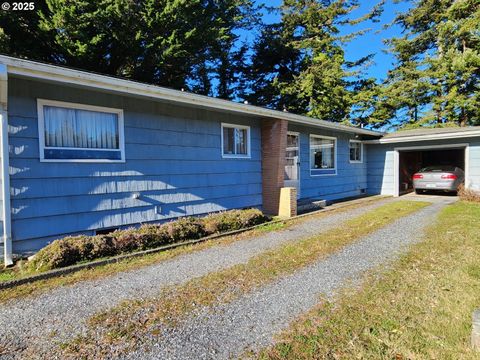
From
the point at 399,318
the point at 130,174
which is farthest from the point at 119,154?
the point at 399,318

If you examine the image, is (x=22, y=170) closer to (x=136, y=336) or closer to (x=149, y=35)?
(x=136, y=336)

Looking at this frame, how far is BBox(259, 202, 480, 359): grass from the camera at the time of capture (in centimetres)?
226

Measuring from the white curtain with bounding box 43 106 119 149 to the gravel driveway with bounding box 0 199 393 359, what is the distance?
2.57 m

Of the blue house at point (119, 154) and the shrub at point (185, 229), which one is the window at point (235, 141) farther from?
Answer: the shrub at point (185, 229)

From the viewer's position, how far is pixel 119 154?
224 inches

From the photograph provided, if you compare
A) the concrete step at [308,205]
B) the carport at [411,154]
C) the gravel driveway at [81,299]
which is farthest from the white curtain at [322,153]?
the gravel driveway at [81,299]

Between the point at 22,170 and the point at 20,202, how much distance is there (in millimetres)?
492

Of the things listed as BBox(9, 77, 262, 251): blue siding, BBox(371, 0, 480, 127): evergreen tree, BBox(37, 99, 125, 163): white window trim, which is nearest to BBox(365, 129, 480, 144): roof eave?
BBox(9, 77, 262, 251): blue siding

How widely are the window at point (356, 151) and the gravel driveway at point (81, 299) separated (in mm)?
9075

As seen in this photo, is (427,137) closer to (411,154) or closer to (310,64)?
(411,154)

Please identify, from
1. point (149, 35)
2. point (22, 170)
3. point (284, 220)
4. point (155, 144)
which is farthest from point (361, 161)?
point (22, 170)

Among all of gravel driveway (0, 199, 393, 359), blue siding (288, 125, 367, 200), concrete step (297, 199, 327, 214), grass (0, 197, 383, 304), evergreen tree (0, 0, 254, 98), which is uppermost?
evergreen tree (0, 0, 254, 98)

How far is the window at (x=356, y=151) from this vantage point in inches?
513

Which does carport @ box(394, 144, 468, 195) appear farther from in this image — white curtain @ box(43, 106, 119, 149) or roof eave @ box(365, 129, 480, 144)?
white curtain @ box(43, 106, 119, 149)
